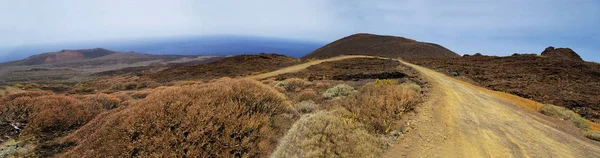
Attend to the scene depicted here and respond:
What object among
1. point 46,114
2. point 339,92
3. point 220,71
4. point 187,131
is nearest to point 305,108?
point 339,92

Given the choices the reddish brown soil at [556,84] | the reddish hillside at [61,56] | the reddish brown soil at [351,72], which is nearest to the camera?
Answer: the reddish brown soil at [556,84]

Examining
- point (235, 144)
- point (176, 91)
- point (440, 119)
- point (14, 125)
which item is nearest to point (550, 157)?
point (440, 119)

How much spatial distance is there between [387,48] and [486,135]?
5113 cm

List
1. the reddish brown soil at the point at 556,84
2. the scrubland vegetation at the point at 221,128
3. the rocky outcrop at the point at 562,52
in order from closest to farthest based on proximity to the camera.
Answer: the scrubland vegetation at the point at 221,128 → the reddish brown soil at the point at 556,84 → the rocky outcrop at the point at 562,52

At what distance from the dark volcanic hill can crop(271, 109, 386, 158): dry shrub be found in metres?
41.3

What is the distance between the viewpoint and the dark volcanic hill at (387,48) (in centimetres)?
4739

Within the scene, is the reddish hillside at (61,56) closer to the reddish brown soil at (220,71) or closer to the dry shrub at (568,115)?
the reddish brown soil at (220,71)

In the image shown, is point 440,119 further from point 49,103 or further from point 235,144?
point 49,103

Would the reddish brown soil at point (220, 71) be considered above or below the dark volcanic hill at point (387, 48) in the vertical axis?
below

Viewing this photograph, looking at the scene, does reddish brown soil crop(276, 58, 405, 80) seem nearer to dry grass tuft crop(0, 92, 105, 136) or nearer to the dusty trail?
the dusty trail

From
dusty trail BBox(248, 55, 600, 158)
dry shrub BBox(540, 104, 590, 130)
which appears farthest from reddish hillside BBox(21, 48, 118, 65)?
dry shrub BBox(540, 104, 590, 130)

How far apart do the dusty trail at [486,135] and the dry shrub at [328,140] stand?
453 mm

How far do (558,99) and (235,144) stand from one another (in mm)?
14265

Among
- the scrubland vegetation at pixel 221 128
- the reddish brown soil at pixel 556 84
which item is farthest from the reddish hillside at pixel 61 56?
the reddish brown soil at pixel 556 84
